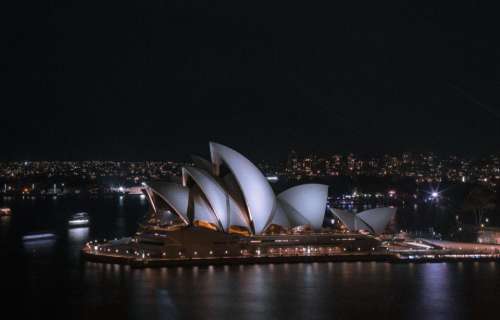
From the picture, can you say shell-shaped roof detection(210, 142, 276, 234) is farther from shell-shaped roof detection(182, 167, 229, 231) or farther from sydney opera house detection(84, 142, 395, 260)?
shell-shaped roof detection(182, 167, 229, 231)

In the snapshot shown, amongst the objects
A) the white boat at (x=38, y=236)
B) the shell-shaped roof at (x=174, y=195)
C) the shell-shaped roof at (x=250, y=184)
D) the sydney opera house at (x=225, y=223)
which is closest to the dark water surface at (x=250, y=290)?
the sydney opera house at (x=225, y=223)

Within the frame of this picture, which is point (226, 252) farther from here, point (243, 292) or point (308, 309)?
point (308, 309)

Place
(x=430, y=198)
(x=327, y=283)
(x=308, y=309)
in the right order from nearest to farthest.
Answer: (x=308, y=309), (x=327, y=283), (x=430, y=198)

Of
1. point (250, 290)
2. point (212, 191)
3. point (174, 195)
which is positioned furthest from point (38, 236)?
point (250, 290)

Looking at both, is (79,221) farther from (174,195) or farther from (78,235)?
(174,195)

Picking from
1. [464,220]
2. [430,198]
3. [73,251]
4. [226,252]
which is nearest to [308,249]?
[226,252]

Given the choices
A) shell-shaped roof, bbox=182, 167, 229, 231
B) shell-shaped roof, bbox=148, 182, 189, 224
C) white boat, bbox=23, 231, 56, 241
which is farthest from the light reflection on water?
shell-shaped roof, bbox=182, 167, 229, 231

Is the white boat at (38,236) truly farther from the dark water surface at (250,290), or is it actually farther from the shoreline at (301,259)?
the shoreline at (301,259)
